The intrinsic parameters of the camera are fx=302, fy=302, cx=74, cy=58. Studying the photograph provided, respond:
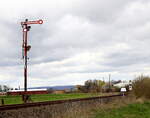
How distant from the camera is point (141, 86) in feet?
119

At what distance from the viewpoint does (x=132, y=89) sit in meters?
37.4

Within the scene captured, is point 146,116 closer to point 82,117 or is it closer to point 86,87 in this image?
point 82,117

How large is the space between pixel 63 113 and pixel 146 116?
557cm

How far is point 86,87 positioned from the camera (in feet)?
313

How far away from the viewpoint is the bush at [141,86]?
118ft

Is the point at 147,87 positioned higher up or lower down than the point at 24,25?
lower down

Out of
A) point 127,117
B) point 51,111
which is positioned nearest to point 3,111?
point 51,111

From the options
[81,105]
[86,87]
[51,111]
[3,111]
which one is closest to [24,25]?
[81,105]

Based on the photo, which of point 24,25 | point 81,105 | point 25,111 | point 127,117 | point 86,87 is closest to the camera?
point 25,111

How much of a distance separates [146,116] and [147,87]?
1715 cm

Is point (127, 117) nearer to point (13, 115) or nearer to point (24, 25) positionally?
point (13, 115)

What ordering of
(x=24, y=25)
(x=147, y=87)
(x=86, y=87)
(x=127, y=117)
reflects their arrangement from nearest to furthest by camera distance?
(x=127, y=117), (x=24, y=25), (x=147, y=87), (x=86, y=87)

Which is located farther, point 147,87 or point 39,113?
point 147,87

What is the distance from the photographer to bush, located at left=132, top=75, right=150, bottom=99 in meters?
35.9
